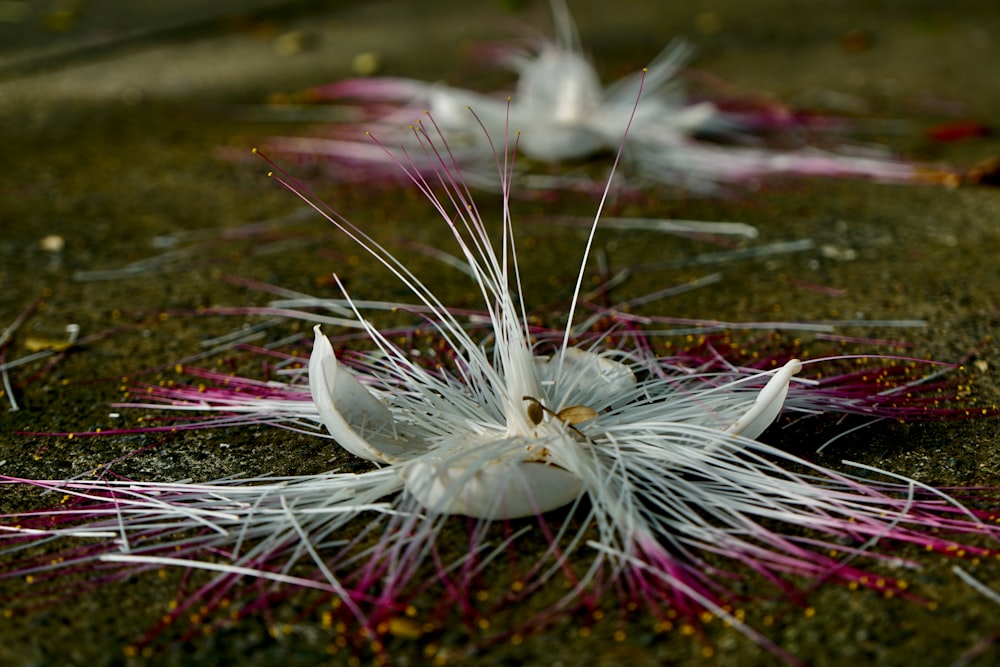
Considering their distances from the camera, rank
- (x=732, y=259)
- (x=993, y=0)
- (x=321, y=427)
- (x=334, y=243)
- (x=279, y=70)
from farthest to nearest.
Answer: (x=993, y=0)
(x=279, y=70)
(x=334, y=243)
(x=732, y=259)
(x=321, y=427)

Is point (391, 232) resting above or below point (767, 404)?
below

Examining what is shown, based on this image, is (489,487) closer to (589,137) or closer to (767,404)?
(767,404)

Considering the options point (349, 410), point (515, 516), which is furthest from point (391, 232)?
point (515, 516)

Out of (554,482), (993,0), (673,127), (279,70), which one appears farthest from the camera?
(993,0)

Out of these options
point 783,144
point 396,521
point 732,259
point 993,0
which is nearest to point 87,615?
point 396,521

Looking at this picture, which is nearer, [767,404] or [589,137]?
[767,404]

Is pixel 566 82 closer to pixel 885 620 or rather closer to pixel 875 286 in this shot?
pixel 875 286

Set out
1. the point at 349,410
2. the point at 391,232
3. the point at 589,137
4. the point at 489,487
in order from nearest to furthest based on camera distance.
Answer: the point at 489,487, the point at 349,410, the point at 391,232, the point at 589,137
